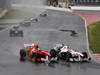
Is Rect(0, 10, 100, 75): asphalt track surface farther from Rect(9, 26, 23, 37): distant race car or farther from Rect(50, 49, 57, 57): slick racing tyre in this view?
Rect(50, 49, 57, 57): slick racing tyre

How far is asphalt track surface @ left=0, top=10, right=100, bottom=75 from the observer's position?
113 ft

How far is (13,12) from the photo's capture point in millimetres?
75500

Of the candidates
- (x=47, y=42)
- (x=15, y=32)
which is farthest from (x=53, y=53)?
(x=15, y=32)

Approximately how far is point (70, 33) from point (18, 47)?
34.9ft

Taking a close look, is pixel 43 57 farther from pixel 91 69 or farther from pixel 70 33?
pixel 70 33

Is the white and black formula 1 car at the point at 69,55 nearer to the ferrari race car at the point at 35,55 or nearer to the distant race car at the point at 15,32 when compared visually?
Answer: the ferrari race car at the point at 35,55

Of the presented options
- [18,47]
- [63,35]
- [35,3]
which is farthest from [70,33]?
[35,3]

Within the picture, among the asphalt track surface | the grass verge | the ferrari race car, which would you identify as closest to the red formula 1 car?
the ferrari race car

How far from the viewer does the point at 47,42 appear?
45.5m

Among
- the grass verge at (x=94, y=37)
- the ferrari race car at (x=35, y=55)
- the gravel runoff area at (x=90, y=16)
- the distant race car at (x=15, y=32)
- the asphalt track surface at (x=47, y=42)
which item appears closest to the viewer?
the asphalt track surface at (x=47, y=42)

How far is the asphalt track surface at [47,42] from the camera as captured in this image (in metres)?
34.4

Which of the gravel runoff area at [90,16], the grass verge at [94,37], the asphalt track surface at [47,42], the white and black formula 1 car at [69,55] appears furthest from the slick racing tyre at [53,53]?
the gravel runoff area at [90,16]

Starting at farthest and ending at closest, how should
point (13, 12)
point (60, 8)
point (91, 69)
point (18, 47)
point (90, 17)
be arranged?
point (60, 8)
point (13, 12)
point (90, 17)
point (18, 47)
point (91, 69)

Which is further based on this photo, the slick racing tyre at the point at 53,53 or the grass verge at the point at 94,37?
the grass verge at the point at 94,37
